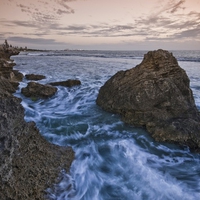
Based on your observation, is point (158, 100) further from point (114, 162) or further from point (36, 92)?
point (36, 92)

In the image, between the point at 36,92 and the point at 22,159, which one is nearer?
the point at 22,159

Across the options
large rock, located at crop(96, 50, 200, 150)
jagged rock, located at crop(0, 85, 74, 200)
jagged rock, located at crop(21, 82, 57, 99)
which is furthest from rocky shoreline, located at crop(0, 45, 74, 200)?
jagged rock, located at crop(21, 82, 57, 99)

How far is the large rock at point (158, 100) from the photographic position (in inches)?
235

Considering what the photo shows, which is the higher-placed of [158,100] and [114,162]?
[158,100]

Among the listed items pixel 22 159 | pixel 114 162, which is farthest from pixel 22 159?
pixel 114 162

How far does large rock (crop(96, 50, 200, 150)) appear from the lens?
5.97m

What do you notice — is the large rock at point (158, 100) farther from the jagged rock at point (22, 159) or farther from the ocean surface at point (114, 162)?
the jagged rock at point (22, 159)

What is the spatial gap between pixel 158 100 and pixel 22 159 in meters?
5.08

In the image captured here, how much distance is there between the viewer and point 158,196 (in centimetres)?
403

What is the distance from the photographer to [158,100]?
6992 millimetres

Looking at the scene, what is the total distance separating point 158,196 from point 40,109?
6.42 m

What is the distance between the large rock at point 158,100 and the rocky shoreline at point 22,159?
346 cm

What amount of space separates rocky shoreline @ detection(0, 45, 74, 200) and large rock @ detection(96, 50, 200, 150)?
3.46m

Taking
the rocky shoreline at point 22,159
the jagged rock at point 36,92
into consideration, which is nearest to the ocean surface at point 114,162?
the rocky shoreline at point 22,159
